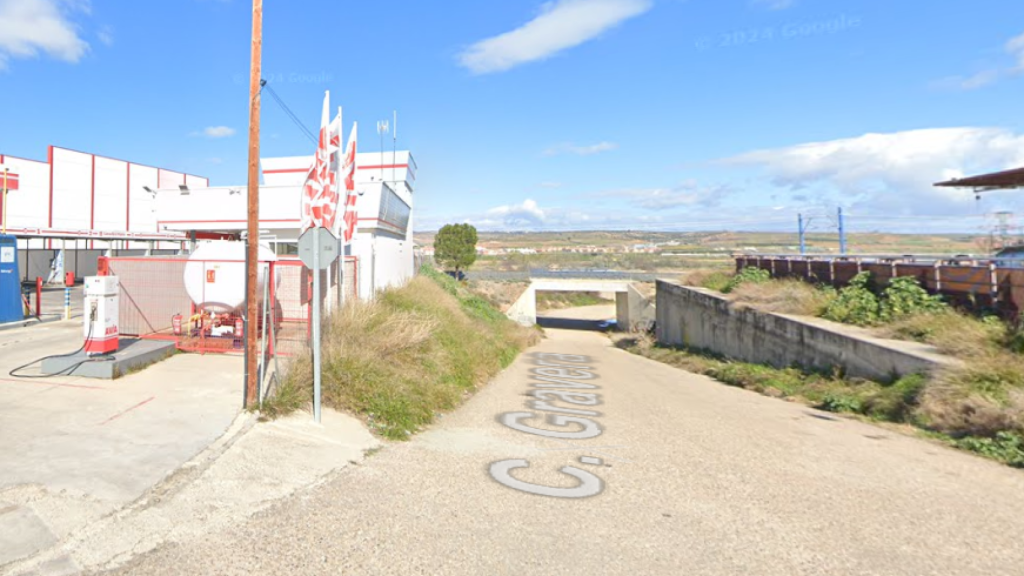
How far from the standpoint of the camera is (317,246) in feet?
22.1

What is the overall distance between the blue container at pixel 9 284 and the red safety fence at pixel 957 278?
73.8 ft

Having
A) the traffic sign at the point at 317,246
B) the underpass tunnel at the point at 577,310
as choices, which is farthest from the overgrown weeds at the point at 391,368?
the underpass tunnel at the point at 577,310

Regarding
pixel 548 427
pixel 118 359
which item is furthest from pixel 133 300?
pixel 548 427

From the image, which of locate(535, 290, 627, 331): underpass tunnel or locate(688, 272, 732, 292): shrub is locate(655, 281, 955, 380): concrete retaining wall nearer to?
locate(688, 272, 732, 292): shrub

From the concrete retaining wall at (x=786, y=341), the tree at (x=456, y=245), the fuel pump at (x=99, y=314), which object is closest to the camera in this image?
the fuel pump at (x=99, y=314)

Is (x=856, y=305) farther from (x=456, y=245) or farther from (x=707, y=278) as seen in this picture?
(x=456, y=245)

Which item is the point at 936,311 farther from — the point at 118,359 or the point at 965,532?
the point at 118,359

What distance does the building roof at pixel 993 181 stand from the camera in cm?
1341

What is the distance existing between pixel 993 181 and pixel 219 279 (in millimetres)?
20698

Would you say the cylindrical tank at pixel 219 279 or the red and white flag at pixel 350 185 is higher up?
the red and white flag at pixel 350 185

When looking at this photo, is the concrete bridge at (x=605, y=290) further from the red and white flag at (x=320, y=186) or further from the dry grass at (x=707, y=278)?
the red and white flag at (x=320, y=186)

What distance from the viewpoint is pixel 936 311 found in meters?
11.1

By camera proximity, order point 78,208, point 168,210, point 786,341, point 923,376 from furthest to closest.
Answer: point 78,208 < point 168,210 < point 786,341 < point 923,376

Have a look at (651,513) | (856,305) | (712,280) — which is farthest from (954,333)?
(712,280)
